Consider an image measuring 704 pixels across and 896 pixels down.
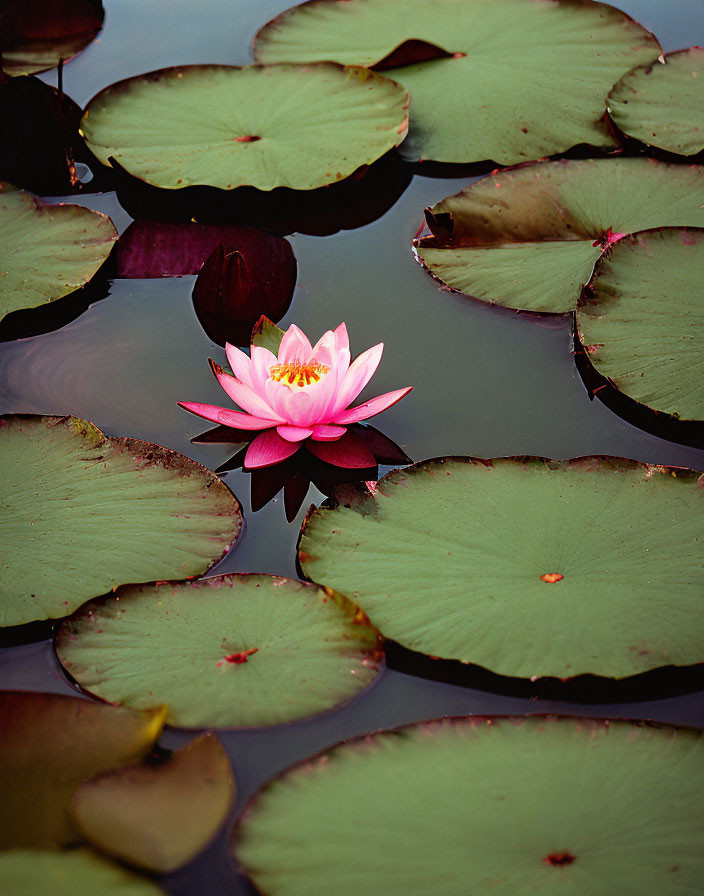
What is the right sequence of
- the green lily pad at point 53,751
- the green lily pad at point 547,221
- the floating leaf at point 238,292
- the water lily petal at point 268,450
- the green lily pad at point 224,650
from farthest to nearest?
the green lily pad at point 547,221 < the floating leaf at point 238,292 < the water lily petal at point 268,450 < the green lily pad at point 224,650 < the green lily pad at point 53,751

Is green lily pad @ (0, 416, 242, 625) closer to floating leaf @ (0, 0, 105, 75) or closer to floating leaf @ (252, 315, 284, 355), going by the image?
floating leaf @ (252, 315, 284, 355)

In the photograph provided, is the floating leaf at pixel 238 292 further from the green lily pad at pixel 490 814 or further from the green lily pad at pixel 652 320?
the green lily pad at pixel 490 814

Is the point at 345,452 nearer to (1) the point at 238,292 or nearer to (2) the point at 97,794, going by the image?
(1) the point at 238,292

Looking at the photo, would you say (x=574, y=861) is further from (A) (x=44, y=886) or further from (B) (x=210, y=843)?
(A) (x=44, y=886)

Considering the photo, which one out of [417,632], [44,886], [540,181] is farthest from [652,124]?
[44,886]

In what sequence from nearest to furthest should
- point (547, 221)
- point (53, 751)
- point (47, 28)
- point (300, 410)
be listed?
point (53, 751), point (300, 410), point (547, 221), point (47, 28)

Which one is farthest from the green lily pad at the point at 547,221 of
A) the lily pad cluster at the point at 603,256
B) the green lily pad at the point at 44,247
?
the green lily pad at the point at 44,247

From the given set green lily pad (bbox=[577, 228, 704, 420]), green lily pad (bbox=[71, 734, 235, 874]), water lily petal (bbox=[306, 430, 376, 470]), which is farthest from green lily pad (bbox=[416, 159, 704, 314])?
green lily pad (bbox=[71, 734, 235, 874])

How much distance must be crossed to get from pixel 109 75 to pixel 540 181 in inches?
70.9

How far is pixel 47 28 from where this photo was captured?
3.55 metres

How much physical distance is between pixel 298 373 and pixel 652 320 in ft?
3.03

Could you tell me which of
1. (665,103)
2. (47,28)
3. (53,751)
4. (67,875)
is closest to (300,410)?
(53,751)

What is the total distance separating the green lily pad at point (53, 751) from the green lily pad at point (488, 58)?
6.97ft

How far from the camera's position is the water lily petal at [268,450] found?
1.95m
